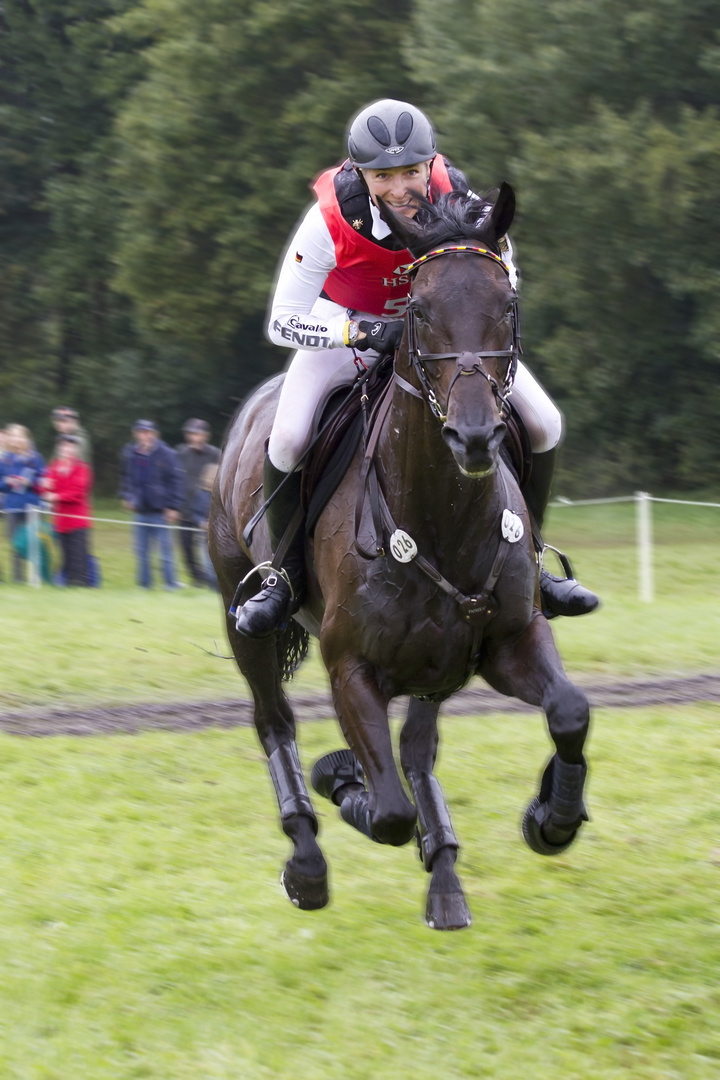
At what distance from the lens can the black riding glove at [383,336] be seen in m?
5.03

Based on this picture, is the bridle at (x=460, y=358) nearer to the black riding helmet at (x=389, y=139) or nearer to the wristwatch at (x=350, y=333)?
the wristwatch at (x=350, y=333)

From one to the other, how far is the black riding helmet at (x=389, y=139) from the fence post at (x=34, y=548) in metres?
10.8

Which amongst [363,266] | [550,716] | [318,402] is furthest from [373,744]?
[363,266]

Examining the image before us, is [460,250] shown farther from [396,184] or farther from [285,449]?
[285,449]

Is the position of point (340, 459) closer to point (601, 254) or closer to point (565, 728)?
point (565, 728)

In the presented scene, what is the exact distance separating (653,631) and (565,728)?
8.55m

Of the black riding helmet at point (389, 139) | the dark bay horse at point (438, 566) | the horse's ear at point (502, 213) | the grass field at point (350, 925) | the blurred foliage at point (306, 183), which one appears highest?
the black riding helmet at point (389, 139)

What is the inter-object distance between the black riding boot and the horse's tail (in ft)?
3.13

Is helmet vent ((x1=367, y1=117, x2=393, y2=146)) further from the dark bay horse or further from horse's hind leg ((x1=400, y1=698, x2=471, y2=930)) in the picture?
horse's hind leg ((x1=400, y1=698, x2=471, y2=930))

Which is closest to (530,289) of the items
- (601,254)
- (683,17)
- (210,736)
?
(601,254)

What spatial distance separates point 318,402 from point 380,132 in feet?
4.13

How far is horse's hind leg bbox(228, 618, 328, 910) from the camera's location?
223 inches

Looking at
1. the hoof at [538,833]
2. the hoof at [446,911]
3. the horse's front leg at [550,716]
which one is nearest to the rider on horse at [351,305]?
the horse's front leg at [550,716]

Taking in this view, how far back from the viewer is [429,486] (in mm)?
4914
